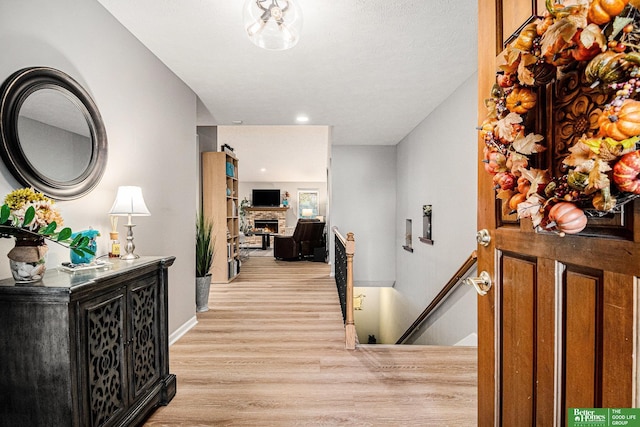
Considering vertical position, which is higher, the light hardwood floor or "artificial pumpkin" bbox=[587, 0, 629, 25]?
"artificial pumpkin" bbox=[587, 0, 629, 25]

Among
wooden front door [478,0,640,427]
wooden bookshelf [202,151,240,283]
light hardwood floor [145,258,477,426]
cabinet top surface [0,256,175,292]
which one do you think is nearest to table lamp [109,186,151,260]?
cabinet top surface [0,256,175,292]

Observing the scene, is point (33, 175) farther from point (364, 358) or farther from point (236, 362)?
point (364, 358)

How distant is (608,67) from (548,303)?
1.89 feet

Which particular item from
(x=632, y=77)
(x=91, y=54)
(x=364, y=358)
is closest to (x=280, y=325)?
(x=364, y=358)

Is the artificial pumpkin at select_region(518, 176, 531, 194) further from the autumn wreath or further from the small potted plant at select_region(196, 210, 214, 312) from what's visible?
the small potted plant at select_region(196, 210, 214, 312)

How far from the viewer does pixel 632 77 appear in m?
0.63

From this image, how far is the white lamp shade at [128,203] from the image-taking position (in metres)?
2.15

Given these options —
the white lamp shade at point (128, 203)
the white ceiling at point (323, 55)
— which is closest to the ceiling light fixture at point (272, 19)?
the white ceiling at point (323, 55)

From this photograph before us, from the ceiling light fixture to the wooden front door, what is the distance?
42.6 inches

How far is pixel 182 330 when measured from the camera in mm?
3365

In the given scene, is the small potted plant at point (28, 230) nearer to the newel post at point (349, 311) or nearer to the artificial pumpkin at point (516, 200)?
the artificial pumpkin at point (516, 200)

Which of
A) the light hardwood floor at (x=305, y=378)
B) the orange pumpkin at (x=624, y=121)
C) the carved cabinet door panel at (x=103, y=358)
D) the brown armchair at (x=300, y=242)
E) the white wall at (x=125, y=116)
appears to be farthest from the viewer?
the brown armchair at (x=300, y=242)

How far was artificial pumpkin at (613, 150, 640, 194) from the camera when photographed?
0.61m

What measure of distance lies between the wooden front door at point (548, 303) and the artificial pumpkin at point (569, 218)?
0.23ft
